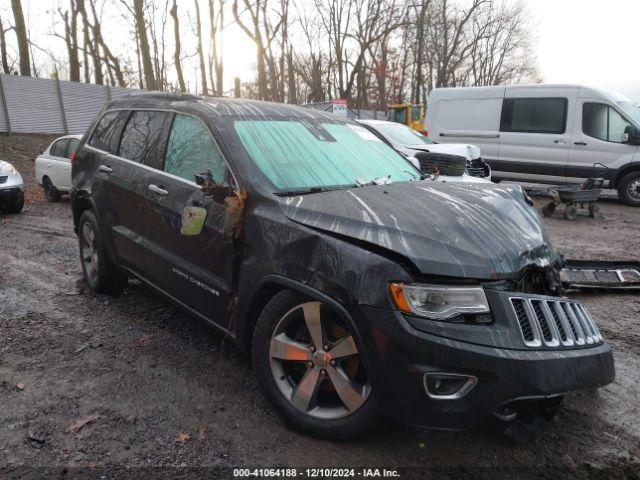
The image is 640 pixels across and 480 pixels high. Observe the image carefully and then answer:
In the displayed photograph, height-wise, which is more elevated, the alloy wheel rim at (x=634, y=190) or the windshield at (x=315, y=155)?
the windshield at (x=315, y=155)

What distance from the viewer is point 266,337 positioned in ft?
8.53

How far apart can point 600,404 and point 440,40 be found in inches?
1680

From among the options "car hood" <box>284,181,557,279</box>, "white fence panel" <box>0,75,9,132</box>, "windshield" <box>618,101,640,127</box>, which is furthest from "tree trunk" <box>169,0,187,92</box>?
"car hood" <box>284,181,557,279</box>

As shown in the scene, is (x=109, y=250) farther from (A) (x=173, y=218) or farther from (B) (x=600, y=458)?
(B) (x=600, y=458)

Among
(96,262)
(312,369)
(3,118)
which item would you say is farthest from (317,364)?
(3,118)

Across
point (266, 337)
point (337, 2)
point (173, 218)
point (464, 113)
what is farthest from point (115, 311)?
point (337, 2)

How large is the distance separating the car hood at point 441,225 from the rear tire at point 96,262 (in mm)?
2430

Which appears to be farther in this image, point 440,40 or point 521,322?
point 440,40

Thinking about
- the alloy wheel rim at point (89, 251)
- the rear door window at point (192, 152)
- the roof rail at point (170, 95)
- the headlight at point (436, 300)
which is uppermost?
the roof rail at point (170, 95)

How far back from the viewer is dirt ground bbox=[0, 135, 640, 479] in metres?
2.38

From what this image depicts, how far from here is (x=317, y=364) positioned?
2453mm

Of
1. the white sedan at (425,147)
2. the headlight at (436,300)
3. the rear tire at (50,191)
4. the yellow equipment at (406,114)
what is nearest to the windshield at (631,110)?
the white sedan at (425,147)

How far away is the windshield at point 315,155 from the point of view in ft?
9.83

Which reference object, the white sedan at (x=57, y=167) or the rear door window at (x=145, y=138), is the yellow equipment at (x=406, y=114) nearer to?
the white sedan at (x=57, y=167)
